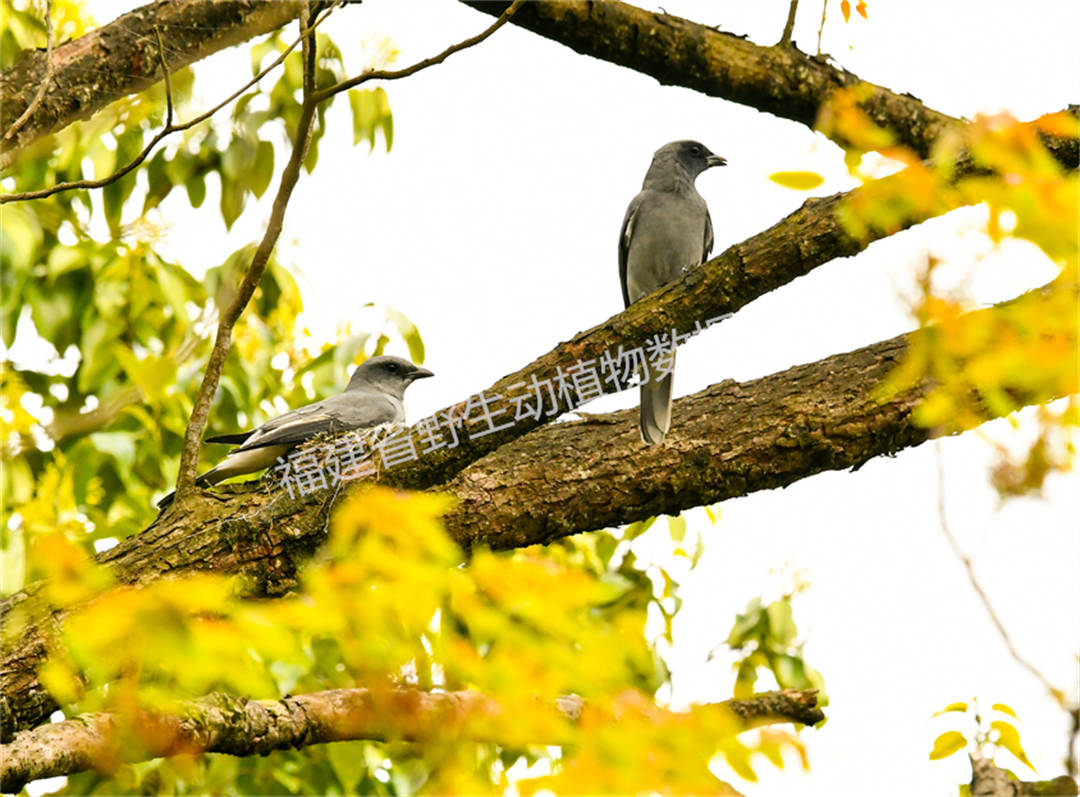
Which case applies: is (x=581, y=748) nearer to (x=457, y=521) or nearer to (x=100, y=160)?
(x=457, y=521)

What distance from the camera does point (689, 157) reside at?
A: 6.22m

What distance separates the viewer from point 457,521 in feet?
13.0

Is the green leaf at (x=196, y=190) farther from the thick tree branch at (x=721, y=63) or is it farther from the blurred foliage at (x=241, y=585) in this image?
the thick tree branch at (x=721, y=63)

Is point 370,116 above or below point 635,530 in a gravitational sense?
above

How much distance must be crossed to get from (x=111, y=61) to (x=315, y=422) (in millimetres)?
1759

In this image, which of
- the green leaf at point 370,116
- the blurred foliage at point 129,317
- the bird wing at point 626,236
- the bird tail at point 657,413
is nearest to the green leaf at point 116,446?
the blurred foliage at point 129,317

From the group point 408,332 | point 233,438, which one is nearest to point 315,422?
point 233,438

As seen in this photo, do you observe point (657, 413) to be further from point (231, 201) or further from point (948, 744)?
point (231, 201)

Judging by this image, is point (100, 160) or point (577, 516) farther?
point (100, 160)

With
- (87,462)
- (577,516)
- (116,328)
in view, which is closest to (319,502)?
(577,516)

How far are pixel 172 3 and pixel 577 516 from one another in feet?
9.25

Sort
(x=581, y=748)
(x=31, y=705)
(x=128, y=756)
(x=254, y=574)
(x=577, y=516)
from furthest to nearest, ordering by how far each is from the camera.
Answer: (x=577, y=516), (x=254, y=574), (x=31, y=705), (x=128, y=756), (x=581, y=748)

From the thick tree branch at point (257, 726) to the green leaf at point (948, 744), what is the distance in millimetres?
649

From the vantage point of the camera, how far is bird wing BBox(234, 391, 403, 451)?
14.8 feet
